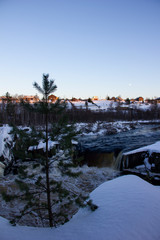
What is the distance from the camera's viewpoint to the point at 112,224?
11.8 feet

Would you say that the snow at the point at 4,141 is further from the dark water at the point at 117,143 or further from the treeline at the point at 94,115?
the treeline at the point at 94,115

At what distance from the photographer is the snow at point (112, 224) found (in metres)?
3.22

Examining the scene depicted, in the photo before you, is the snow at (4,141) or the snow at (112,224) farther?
the snow at (4,141)

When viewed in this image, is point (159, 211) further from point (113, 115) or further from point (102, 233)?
point (113, 115)

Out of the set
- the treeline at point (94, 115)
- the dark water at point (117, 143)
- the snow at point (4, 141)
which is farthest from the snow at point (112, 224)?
the treeline at point (94, 115)

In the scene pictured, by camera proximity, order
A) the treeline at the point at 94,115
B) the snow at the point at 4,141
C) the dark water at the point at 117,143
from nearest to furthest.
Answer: the snow at the point at 4,141
the dark water at the point at 117,143
the treeline at the point at 94,115

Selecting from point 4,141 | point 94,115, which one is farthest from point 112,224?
point 94,115

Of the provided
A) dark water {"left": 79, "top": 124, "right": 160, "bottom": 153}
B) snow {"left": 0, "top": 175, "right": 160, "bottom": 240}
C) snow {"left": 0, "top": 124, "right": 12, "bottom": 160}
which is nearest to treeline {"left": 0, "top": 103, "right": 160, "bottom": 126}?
dark water {"left": 79, "top": 124, "right": 160, "bottom": 153}

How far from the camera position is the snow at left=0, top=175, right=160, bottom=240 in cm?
322

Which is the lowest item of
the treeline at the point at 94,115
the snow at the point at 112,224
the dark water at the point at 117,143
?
the dark water at the point at 117,143

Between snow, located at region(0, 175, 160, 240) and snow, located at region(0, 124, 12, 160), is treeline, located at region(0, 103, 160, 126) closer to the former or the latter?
snow, located at region(0, 124, 12, 160)

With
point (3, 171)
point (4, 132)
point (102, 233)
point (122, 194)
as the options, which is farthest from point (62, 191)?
point (4, 132)

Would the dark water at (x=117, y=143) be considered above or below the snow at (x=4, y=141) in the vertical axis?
below

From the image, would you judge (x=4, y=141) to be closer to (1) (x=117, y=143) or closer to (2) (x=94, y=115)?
(1) (x=117, y=143)
